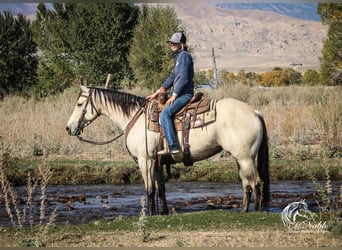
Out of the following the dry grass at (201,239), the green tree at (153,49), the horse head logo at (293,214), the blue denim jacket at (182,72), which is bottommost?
the dry grass at (201,239)

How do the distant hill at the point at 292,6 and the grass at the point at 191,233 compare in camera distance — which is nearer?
the grass at the point at 191,233

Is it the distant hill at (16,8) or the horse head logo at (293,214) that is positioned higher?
the distant hill at (16,8)

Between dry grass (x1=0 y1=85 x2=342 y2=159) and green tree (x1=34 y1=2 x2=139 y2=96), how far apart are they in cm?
1354

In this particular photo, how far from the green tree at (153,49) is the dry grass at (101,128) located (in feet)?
35.1

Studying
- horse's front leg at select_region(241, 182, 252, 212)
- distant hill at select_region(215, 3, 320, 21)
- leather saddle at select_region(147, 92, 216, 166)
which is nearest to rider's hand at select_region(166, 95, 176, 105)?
leather saddle at select_region(147, 92, 216, 166)

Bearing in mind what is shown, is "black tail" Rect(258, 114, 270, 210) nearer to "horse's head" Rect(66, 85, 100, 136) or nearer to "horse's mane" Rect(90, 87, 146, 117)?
"horse's mane" Rect(90, 87, 146, 117)

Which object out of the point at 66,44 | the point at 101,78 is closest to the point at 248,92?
the point at 101,78

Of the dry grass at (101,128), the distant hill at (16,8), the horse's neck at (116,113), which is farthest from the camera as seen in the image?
the distant hill at (16,8)

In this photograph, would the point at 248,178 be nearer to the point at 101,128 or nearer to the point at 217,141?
the point at 217,141

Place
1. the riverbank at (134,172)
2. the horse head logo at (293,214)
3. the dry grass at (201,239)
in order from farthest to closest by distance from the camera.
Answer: the riverbank at (134,172)
the horse head logo at (293,214)
the dry grass at (201,239)

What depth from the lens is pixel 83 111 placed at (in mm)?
10242

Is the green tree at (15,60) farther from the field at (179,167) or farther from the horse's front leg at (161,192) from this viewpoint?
the horse's front leg at (161,192)

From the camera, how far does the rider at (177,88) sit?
927 centimetres

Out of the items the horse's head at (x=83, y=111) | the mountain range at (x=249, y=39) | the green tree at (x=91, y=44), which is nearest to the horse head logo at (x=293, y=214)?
the horse's head at (x=83, y=111)
